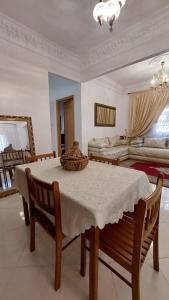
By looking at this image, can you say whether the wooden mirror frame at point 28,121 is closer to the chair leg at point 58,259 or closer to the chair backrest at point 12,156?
the chair backrest at point 12,156

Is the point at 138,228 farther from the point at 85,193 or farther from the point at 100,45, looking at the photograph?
the point at 100,45

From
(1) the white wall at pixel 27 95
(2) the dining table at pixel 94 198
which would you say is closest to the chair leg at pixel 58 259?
(2) the dining table at pixel 94 198

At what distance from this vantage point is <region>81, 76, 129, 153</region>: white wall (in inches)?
152

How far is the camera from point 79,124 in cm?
379

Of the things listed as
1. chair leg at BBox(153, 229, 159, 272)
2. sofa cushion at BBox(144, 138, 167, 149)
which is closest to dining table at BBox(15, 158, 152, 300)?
chair leg at BBox(153, 229, 159, 272)

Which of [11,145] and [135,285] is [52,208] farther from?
[11,145]

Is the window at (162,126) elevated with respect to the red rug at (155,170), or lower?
Answer: elevated

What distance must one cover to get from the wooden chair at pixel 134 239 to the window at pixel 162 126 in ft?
14.3

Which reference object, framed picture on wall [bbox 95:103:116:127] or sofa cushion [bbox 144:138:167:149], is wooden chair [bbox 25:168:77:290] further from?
sofa cushion [bbox 144:138:167:149]

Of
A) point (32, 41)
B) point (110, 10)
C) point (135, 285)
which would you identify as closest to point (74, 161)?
point (135, 285)

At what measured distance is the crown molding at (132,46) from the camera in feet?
6.86

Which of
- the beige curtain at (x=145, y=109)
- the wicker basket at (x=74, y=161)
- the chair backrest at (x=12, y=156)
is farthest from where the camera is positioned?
the beige curtain at (x=145, y=109)

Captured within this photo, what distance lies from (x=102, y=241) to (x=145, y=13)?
2942 mm

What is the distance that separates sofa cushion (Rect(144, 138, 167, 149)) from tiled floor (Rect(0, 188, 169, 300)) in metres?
3.42
